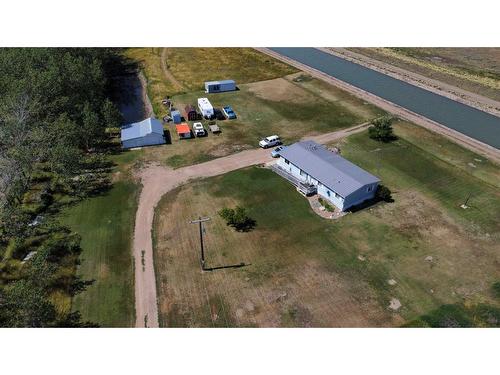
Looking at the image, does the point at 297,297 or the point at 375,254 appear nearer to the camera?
the point at 297,297

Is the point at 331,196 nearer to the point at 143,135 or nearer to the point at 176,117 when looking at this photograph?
the point at 143,135

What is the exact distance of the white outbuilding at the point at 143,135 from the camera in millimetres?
69188

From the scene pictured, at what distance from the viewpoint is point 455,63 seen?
10662 cm

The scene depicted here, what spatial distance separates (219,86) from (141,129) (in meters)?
26.9

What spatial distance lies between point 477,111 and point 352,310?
6561cm

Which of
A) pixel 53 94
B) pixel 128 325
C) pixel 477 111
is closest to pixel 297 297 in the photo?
pixel 128 325

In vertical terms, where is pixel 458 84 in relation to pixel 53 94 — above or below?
below

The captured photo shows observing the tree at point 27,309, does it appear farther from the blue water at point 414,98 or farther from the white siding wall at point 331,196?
the blue water at point 414,98

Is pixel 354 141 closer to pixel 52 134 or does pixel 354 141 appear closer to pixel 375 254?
pixel 375 254

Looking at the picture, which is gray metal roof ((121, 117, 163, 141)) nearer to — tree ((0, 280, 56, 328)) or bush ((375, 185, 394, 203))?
tree ((0, 280, 56, 328))

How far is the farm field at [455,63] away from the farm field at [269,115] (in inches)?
1124

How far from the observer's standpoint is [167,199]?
57.0m

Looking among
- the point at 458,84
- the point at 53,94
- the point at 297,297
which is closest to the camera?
the point at 297,297

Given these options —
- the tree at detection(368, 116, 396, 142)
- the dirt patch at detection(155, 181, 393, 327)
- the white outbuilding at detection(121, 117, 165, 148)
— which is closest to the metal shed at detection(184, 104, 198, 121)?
the white outbuilding at detection(121, 117, 165, 148)
